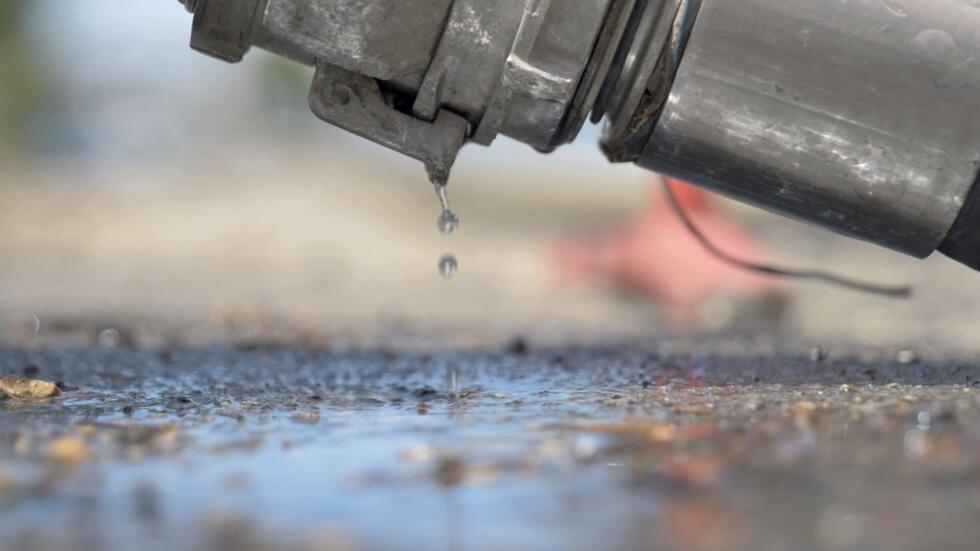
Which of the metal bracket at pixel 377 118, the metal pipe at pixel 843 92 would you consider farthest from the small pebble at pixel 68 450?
the metal pipe at pixel 843 92

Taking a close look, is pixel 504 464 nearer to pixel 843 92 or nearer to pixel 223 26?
pixel 843 92

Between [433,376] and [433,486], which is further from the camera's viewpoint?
[433,376]

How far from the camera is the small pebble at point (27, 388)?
2.40 metres

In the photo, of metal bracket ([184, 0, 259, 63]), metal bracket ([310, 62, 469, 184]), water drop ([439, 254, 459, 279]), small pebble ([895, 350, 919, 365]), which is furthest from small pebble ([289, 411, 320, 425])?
small pebble ([895, 350, 919, 365])

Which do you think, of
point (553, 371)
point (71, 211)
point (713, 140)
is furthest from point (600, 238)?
point (71, 211)


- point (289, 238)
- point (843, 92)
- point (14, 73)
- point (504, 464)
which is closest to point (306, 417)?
point (504, 464)

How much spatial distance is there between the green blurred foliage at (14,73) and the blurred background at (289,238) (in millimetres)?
40

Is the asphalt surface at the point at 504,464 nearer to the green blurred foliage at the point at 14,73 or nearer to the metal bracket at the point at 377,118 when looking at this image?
the metal bracket at the point at 377,118

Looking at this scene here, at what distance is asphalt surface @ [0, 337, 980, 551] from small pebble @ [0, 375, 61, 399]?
45 millimetres

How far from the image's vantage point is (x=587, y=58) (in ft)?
7.27

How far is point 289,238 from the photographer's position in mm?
12570

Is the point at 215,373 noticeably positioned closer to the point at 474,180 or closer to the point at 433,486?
the point at 433,486

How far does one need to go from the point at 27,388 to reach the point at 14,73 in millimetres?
22689

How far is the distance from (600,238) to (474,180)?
11.6 m
